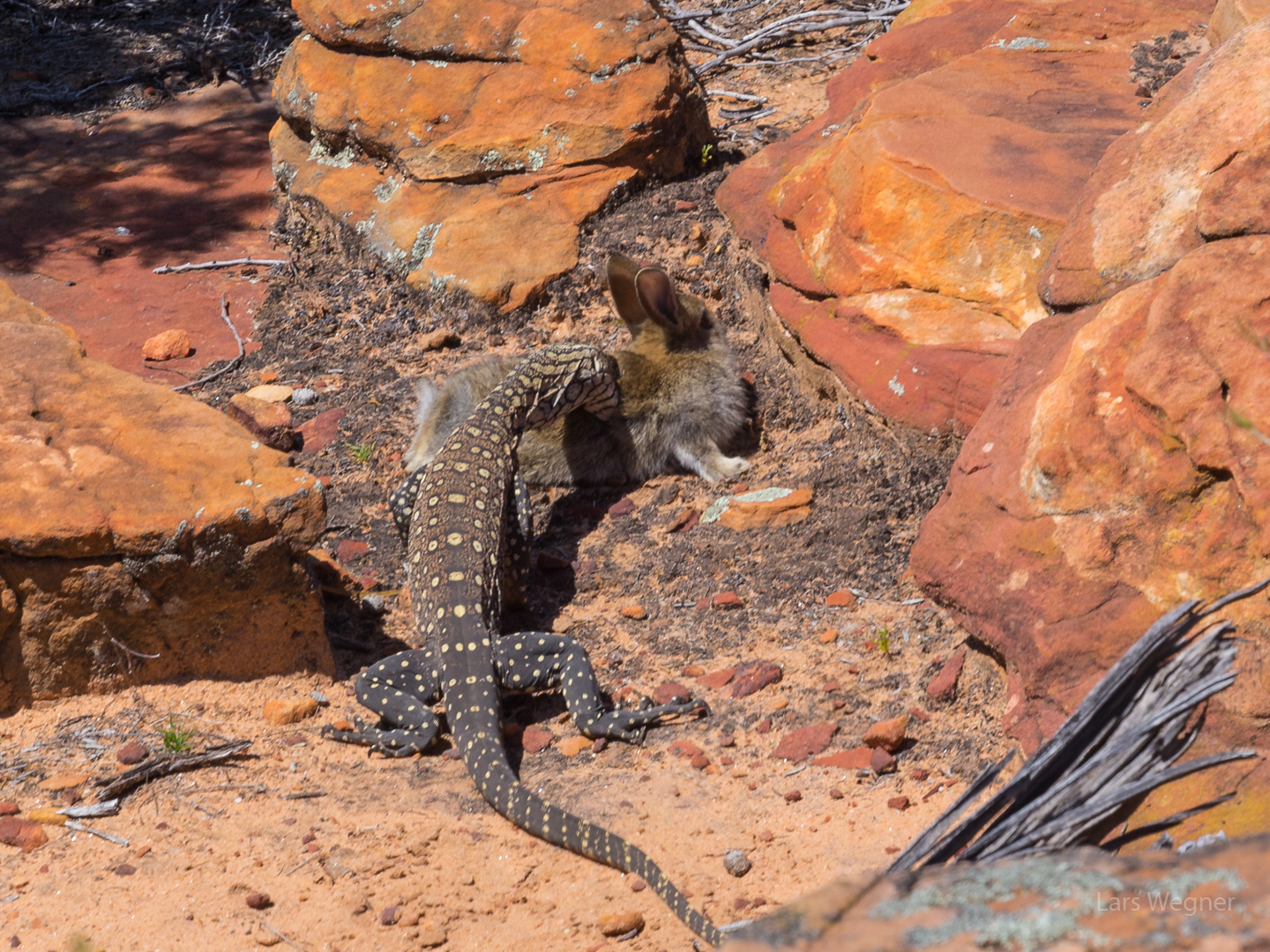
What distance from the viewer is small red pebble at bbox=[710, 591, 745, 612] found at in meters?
5.22

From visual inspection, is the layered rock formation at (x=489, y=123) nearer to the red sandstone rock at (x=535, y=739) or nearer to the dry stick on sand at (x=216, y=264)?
the dry stick on sand at (x=216, y=264)

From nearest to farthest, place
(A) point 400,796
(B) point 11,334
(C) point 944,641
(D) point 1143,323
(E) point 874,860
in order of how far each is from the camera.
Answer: (E) point 874,860 < (D) point 1143,323 < (A) point 400,796 < (C) point 944,641 < (B) point 11,334

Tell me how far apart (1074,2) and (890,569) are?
438 centimetres

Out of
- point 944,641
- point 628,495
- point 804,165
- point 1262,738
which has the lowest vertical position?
point 628,495

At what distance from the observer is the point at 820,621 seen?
4988mm

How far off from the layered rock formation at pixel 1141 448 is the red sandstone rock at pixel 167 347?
6066mm

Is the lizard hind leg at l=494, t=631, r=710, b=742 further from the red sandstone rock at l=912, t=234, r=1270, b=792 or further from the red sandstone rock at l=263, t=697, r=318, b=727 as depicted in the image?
the red sandstone rock at l=912, t=234, r=1270, b=792

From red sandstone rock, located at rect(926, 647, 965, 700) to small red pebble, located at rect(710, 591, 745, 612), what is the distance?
1.10 meters

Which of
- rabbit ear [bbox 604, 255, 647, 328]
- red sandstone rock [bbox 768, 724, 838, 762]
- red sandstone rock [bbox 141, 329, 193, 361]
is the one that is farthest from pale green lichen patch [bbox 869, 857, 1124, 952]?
red sandstone rock [bbox 141, 329, 193, 361]

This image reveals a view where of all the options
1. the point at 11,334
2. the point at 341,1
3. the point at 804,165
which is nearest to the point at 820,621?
the point at 804,165

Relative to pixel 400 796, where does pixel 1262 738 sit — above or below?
above

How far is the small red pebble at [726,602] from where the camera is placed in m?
5.22

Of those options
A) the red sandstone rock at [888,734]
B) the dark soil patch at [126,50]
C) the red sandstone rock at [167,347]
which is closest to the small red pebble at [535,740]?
the red sandstone rock at [888,734]

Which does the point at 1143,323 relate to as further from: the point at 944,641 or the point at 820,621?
the point at 820,621
